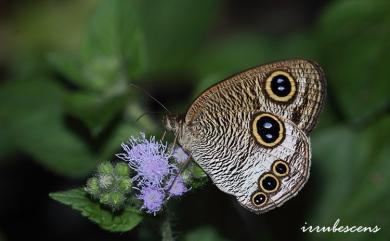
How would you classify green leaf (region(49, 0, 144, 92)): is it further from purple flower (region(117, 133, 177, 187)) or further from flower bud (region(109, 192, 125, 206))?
flower bud (region(109, 192, 125, 206))

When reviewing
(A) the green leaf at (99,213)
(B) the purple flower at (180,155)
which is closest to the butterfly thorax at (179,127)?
(B) the purple flower at (180,155)

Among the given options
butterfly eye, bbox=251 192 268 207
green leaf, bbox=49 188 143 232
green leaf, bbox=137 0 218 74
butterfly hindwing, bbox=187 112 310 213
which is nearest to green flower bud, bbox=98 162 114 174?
green leaf, bbox=49 188 143 232

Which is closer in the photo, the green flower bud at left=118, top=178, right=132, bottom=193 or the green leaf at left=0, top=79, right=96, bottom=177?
the green flower bud at left=118, top=178, right=132, bottom=193

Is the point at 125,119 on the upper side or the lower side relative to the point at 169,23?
lower

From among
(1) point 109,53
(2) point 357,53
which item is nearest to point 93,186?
(1) point 109,53

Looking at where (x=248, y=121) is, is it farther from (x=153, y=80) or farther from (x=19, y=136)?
(x=153, y=80)

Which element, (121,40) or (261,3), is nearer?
(121,40)

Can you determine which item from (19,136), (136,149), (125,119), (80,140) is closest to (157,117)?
(125,119)
